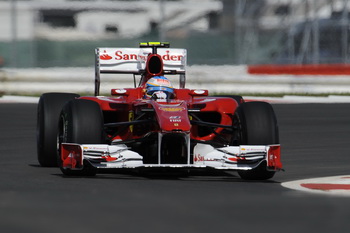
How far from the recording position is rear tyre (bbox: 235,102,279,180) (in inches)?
443

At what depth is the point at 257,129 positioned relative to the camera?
1128cm

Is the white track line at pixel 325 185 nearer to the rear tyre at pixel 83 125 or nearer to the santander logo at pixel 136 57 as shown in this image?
the rear tyre at pixel 83 125

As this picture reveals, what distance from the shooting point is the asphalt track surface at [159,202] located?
8.02 meters

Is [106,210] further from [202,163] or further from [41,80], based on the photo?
[41,80]

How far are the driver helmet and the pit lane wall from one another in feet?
49.8

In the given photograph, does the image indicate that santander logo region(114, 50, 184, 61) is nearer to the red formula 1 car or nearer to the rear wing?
the rear wing

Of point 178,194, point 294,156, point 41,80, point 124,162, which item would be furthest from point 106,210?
point 41,80

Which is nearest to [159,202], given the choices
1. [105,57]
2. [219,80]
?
[105,57]

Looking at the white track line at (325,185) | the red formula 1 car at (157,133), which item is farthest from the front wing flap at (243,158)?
the white track line at (325,185)

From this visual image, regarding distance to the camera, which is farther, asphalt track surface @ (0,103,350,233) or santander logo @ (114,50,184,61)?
santander logo @ (114,50,184,61)

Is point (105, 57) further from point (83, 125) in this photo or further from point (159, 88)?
point (83, 125)

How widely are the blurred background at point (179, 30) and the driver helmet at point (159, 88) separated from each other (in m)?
16.9

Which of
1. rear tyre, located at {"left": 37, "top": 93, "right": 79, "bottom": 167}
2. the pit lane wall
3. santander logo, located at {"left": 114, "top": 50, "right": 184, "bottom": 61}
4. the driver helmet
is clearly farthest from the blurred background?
rear tyre, located at {"left": 37, "top": 93, "right": 79, "bottom": 167}

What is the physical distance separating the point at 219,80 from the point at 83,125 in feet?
58.3
